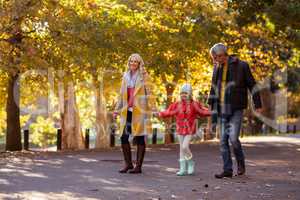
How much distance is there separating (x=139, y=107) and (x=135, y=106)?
7cm

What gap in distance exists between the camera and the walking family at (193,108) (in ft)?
34.8

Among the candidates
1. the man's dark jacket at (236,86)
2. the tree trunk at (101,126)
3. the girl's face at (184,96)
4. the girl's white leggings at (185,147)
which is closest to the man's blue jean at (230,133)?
the man's dark jacket at (236,86)

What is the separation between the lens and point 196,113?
11453 millimetres

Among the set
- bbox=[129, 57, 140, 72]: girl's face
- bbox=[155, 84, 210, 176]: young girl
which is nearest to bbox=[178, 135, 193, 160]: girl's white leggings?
bbox=[155, 84, 210, 176]: young girl

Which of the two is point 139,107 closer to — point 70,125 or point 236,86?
point 236,86

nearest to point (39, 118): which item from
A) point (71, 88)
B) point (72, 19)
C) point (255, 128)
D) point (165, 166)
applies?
point (255, 128)

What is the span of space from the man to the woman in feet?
4.74

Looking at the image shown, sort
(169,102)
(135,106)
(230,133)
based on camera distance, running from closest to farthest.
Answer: (230,133)
(135,106)
(169,102)

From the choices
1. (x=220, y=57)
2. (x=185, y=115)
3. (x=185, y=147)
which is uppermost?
(x=220, y=57)

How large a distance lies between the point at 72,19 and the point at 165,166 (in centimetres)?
973

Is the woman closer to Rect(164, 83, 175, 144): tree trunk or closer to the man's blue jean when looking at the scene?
the man's blue jean

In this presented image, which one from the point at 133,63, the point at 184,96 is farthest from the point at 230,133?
the point at 133,63

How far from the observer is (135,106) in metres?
11.7

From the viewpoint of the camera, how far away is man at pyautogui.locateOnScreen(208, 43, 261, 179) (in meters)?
10.6
